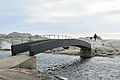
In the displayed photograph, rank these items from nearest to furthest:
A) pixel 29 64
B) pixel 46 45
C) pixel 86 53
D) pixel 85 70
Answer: pixel 29 64 < pixel 46 45 < pixel 85 70 < pixel 86 53

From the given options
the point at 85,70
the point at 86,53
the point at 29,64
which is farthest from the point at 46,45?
the point at 86,53

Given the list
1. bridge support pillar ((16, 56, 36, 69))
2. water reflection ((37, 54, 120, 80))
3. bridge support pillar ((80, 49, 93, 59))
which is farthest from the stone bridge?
bridge support pillar ((80, 49, 93, 59))

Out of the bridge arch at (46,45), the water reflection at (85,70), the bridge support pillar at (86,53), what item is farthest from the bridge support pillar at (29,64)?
the bridge support pillar at (86,53)

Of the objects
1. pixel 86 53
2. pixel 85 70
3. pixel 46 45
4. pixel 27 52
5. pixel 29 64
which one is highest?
pixel 46 45

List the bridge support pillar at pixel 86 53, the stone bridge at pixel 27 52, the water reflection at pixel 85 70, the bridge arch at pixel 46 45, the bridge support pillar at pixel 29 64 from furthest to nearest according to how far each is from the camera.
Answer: the bridge support pillar at pixel 86 53, the bridge arch at pixel 46 45, the water reflection at pixel 85 70, the bridge support pillar at pixel 29 64, the stone bridge at pixel 27 52

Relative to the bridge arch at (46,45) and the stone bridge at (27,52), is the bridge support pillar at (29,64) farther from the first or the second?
the bridge arch at (46,45)

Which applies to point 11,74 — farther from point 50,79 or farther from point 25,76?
point 50,79

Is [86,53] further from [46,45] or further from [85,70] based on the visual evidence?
[46,45]

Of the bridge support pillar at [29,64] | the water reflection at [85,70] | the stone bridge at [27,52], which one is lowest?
the water reflection at [85,70]

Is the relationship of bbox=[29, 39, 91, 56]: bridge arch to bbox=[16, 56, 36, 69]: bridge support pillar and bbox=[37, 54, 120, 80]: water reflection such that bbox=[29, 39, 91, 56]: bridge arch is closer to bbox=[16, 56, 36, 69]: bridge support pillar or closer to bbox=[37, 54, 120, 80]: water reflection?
bbox=[16, 56, 36, 69]: bridge support pillar

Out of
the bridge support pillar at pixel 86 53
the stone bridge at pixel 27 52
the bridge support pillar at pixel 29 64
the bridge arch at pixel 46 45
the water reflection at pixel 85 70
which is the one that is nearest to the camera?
the stone bridge at pixel 27 52

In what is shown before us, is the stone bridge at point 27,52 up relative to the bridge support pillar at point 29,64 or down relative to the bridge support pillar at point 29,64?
up

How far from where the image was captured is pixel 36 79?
1962 centimetres

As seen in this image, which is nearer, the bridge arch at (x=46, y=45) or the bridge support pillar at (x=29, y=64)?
the bridge support pillar at (x=29, y=64)
